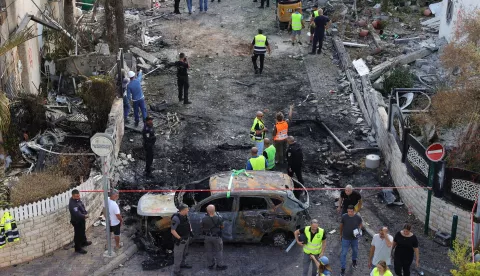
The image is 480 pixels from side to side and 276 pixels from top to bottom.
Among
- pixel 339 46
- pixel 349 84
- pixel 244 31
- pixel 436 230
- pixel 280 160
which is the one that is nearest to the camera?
pixel 436 230

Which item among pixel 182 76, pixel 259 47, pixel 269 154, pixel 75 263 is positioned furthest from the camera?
pixel 259 47

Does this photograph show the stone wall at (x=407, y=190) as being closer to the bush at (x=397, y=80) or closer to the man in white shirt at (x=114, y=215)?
the bush at (x=397, y=80)

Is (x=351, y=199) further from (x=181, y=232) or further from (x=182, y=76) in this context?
(x=182, y=76)

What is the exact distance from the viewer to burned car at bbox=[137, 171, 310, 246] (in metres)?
14.0

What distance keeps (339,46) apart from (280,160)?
8.09 metres

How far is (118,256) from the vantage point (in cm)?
1405

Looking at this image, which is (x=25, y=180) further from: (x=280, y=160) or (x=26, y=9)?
(x=26, y=9)

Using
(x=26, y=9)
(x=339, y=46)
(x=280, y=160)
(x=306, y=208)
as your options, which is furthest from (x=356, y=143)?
(x=26, y=9)

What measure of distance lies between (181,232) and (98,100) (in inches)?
224

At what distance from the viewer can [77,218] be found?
1379cm

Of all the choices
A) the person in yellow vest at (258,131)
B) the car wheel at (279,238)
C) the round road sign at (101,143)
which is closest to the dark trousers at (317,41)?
the person in yellow vest at (258,131)

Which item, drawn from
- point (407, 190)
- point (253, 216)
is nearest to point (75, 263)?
point (253, 216)

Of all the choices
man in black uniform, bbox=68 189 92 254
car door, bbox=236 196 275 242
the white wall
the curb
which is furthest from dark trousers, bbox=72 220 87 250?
the white wall

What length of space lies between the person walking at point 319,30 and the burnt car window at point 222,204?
453 inches
